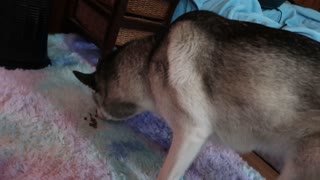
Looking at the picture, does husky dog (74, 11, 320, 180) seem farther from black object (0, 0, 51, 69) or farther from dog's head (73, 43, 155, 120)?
black object (0, 0, 51, 69)

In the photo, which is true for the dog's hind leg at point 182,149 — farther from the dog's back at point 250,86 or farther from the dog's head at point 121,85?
the dog's head at point 121,85

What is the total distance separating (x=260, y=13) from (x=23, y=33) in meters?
1.39

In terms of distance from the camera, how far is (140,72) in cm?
132

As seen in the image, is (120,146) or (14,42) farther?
(14,42)

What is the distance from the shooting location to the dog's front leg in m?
1.14

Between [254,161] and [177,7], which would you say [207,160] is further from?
[177,7]

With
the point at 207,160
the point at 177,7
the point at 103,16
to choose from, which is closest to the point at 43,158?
the point at 207,160

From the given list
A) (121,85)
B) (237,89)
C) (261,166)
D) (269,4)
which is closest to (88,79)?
(121,85)

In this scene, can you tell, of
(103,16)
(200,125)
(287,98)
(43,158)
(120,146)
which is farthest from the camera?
(103,16)

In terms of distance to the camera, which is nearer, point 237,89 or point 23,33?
point 237,89

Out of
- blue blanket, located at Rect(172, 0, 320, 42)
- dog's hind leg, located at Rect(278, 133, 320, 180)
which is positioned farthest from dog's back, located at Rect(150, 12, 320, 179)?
blue blanket, located at Rect(172, 0, 320, 42)

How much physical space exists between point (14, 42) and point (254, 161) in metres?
1.34

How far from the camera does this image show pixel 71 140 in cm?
140

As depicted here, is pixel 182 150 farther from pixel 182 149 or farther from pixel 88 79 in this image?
pixel 88 79
